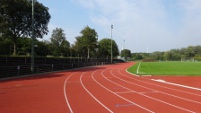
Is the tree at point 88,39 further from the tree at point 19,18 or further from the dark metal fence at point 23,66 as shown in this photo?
the tree at point 19,18

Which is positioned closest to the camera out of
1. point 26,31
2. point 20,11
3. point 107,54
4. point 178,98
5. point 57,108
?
point 57,108

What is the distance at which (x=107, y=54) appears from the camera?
9994cm

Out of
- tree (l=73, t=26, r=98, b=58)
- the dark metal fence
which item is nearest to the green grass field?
the dark metal fence

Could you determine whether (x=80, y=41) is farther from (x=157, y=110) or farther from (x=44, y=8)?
(x=157, y=110)

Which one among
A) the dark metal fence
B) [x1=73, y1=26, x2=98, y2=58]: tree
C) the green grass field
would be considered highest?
[x1=73, y1=26, x2=98, y2=58]: tree

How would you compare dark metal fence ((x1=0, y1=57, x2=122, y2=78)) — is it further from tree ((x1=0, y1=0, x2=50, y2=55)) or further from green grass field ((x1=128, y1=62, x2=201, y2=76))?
green grass field ((x1=128, y1=62, x2=201, y2=76))

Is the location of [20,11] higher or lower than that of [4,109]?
higher

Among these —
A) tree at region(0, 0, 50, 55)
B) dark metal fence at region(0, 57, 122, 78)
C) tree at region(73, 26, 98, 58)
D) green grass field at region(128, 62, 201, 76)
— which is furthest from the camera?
tree at region(73, 26, 98, 58)

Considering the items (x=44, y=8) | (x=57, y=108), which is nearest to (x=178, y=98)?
(x=57, y=108)

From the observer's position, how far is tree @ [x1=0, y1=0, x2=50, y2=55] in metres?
29.2

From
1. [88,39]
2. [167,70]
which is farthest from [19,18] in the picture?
[88,39]

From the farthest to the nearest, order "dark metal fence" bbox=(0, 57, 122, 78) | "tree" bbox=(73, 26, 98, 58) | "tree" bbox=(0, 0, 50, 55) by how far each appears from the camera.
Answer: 1. "tree" bbox=(73, 26, 98, 58)
2. "tree" bbox=(0, 0, 50, 55)
3. "dark metal fence" bbox=(0, 57, 122, 78)

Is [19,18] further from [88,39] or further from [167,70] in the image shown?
[88,39]

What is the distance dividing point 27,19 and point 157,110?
2933 centimetres
